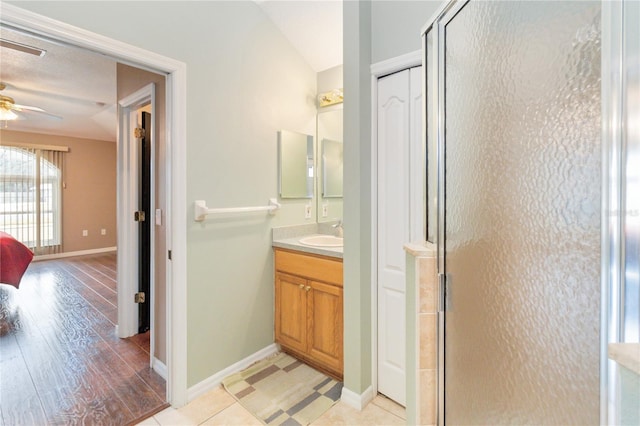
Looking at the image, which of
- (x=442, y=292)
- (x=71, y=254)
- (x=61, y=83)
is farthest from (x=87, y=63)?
(x=71, y=254)

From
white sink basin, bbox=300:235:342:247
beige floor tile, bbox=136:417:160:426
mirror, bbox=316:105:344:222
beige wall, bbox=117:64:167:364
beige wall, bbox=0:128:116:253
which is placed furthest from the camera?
beige wall, bbox=0:128:116:253

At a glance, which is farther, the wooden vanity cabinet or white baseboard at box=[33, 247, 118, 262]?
white baseboard at box=[33, 247, 118, 262]

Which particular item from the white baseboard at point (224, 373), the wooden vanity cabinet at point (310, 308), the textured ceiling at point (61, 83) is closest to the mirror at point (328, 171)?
the wooden vanity cabinet at point (310, 308)

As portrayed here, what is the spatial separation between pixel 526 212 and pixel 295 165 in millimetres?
2014

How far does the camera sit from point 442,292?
1.07 meters

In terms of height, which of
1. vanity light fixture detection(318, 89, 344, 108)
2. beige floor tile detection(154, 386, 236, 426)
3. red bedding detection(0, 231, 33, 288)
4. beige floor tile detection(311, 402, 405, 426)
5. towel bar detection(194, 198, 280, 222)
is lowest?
beige floor tile detection(311, 402, 405, 426)

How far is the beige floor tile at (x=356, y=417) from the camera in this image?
1.63m

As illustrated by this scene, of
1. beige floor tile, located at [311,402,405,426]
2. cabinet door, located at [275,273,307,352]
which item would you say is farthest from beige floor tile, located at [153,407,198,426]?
cabinet door, located at [275,273,307,352]

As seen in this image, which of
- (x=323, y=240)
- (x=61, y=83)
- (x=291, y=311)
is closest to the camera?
(x=291, y=311)

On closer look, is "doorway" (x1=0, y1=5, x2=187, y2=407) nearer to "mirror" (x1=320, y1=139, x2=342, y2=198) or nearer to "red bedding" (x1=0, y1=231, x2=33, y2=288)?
"mirror" (x1=320, y1=139, x2=342, y2=198)

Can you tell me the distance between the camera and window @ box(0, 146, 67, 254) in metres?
5.14

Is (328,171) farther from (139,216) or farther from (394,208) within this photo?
(139,216)

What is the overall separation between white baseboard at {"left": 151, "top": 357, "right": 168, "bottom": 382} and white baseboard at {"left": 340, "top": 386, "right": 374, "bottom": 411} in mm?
1163

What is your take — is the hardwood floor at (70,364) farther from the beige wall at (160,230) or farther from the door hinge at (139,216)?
the door hinge at (139,216)
